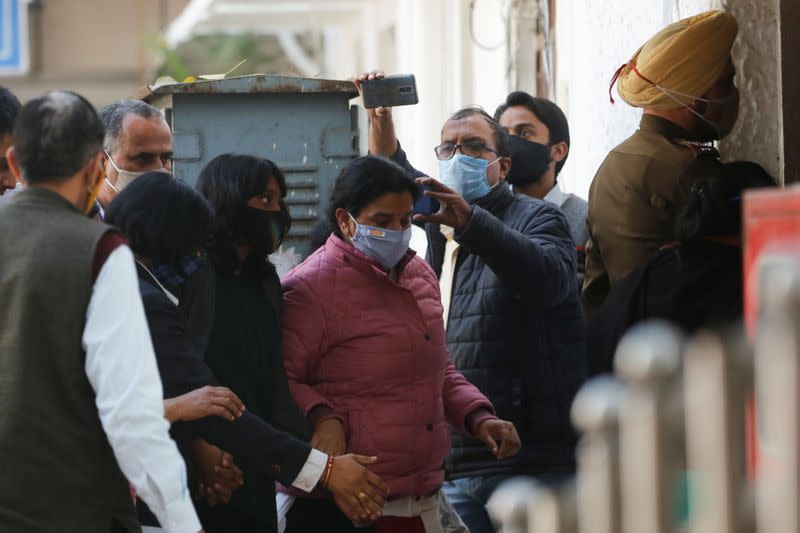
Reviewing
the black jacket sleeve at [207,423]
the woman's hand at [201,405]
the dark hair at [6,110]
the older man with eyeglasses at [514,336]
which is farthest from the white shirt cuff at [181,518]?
the dark hair at [6,110]

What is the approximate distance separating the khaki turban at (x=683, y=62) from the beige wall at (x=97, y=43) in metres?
15.8

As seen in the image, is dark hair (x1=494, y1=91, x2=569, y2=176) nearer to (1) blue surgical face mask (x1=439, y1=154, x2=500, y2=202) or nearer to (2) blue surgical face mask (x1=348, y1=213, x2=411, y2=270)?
(1) blue surgical face mask (x1=439, y1=154, x2=500, y2=202)

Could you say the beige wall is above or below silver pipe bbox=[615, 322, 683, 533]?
above

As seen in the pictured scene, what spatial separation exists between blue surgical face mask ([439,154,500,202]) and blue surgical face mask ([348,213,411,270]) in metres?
0.71

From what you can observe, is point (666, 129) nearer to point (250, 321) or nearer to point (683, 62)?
point (683, 62)

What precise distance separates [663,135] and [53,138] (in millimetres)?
1896

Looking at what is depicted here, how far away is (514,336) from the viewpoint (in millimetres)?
5270

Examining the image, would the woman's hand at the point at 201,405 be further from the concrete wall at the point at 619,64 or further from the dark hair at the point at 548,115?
the dark hair at the point at 548,115

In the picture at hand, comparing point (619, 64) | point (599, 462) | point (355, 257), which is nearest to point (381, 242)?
point (355, 257)

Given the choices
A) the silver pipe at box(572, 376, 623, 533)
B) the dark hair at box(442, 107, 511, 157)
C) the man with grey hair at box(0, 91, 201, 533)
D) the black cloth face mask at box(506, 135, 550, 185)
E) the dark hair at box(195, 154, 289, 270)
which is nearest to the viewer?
the silver pipe at box(572, 376, 623, 533)

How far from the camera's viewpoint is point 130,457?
355 centimetres

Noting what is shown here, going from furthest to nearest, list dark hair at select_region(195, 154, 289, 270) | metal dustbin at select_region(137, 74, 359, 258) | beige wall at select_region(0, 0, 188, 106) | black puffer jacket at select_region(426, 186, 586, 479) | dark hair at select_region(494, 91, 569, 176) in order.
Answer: beige wall at select_region(0, 0, 188, 106), dark hair at select_region(494, 91, 569, 176), metal dustbin at select_region(137, 74, 359, 258), black puffer jacket at select_region(426, 186, 586, 479), dark hair at select_region(195, 154, 289, 270)

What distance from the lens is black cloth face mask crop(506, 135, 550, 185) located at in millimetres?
6188

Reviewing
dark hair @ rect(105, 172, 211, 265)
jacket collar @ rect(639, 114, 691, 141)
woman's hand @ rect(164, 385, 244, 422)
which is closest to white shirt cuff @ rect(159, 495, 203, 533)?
woman's hand @ rect(164, 385, 244, 422)
